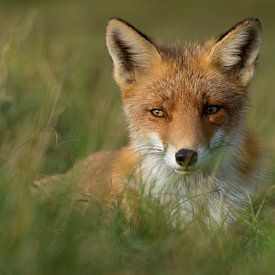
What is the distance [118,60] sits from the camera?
6.39m

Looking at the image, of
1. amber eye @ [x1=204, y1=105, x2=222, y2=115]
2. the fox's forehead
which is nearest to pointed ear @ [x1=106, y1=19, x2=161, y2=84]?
the fox's forehead

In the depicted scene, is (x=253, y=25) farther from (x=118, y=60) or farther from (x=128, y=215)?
(x=128, y=215)

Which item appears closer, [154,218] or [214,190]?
[154,218]

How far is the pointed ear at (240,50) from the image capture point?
→ 6.08m

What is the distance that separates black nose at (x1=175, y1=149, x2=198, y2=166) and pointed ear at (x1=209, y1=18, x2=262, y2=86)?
937mm

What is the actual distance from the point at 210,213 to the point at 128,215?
0.74 metres

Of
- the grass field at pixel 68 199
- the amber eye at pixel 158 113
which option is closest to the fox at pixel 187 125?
the amber eye at pixel 158 113

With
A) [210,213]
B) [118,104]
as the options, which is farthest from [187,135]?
[118,104]

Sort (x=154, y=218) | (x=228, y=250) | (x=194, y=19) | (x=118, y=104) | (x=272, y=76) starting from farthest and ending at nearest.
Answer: (x=194, y=19)
(x=272, y=76)
(x=118, y=104)
(x=154, y=218)
(x=228, y=250)

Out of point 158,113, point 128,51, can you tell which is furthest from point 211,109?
point 128,51

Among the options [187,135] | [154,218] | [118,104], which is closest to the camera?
[154,218]

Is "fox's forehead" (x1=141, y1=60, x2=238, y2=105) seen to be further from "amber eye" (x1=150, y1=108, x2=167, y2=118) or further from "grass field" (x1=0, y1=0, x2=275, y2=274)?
"grass field" (x1=0, y1=0, x2=275, y2=274)

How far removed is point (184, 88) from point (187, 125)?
0.36 m

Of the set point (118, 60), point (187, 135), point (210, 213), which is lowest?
point (210, 213)
